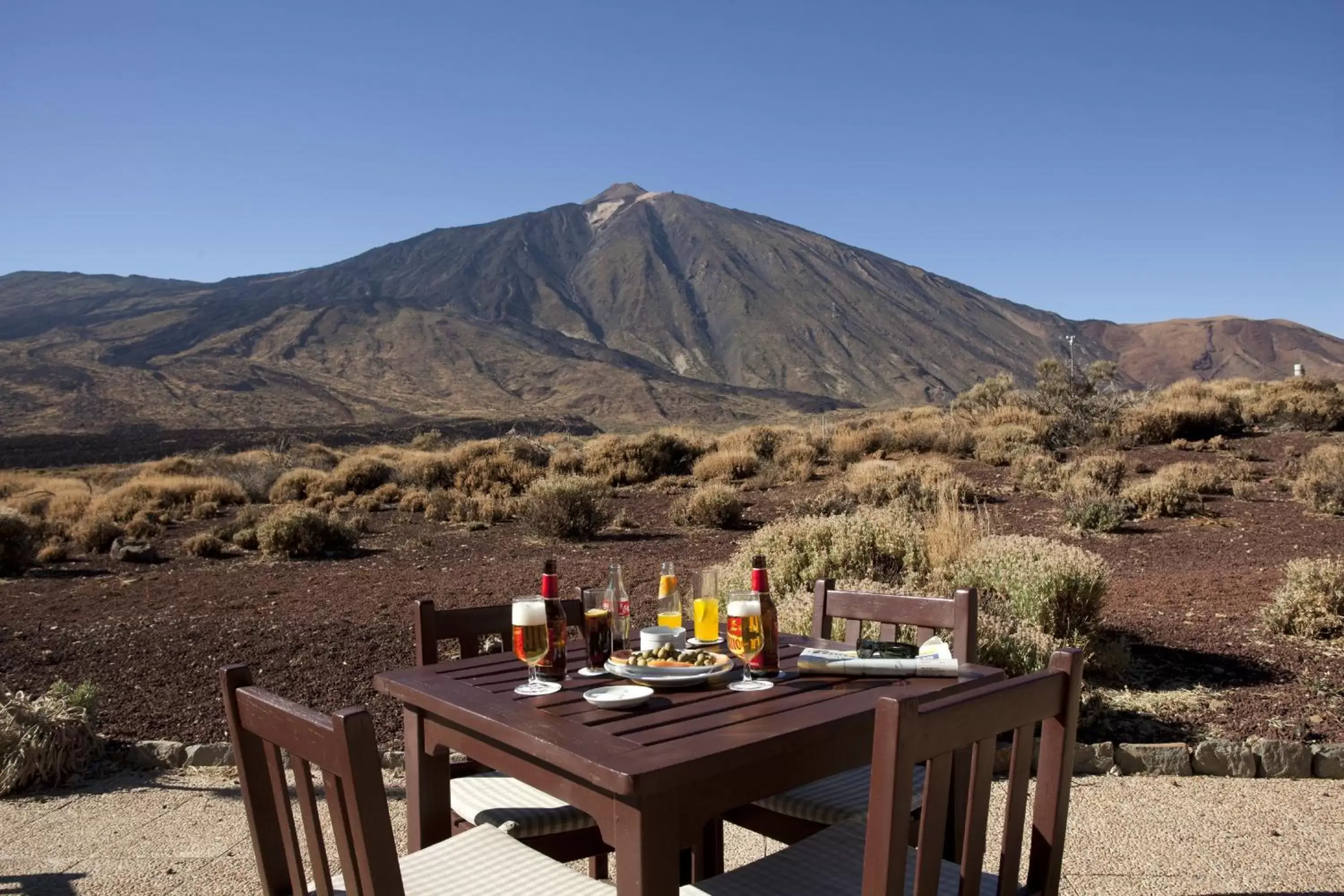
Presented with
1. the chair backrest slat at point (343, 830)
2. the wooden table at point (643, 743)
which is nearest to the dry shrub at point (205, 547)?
the wooden table at point (643, 743)

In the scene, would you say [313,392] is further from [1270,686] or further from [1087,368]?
[1270,686]

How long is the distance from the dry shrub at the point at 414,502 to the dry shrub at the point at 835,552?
8828 millimetres

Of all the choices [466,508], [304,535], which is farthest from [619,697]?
[466,508]

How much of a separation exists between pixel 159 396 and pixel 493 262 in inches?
4136

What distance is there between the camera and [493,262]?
17075cm

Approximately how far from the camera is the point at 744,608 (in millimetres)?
2598

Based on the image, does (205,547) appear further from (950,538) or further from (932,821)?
(932,821)

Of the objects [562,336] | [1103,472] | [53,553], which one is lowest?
[53,553]

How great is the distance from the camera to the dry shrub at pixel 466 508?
1473 centimetres

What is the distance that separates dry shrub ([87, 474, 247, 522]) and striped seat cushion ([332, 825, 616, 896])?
15401 mm

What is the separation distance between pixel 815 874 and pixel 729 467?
16.1m

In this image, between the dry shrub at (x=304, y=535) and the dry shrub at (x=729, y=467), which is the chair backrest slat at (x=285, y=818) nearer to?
the dry shrub at (x=304, y=535)

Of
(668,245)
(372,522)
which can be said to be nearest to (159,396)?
(372,522)

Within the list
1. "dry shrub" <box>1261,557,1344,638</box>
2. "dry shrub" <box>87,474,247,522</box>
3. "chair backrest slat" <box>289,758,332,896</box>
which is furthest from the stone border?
"dry shrub" <box>87,474,247,522</box>
